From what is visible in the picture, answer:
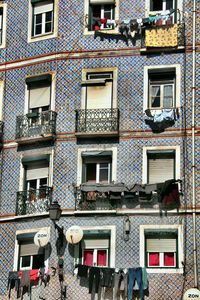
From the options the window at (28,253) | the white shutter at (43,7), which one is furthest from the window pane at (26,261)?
the white shutter at (43,7)

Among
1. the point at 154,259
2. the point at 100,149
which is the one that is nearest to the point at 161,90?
the point at 100,149

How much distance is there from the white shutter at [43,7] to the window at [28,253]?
30.2ft

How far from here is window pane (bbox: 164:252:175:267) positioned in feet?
104

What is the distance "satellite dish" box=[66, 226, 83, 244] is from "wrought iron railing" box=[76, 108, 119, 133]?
3.98m

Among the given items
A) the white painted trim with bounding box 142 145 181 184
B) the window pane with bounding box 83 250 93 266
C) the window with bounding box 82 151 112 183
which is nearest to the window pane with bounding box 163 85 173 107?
the white painted trim with bounding box 142 145 181 184

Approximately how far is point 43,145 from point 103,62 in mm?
4013

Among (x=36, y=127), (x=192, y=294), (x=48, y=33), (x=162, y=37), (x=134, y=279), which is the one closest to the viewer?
(x=192, y=294)

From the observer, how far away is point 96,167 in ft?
111

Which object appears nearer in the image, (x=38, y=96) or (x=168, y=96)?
(x=168, y=96)

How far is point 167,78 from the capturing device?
34.2m

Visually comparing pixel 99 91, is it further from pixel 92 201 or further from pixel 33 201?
pixel 33 201

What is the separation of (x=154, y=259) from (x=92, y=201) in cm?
320

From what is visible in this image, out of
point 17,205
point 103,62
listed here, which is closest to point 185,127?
point 103,62

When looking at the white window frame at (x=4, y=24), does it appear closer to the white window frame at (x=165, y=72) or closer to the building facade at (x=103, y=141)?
the building facade at (x=103, y=141)
